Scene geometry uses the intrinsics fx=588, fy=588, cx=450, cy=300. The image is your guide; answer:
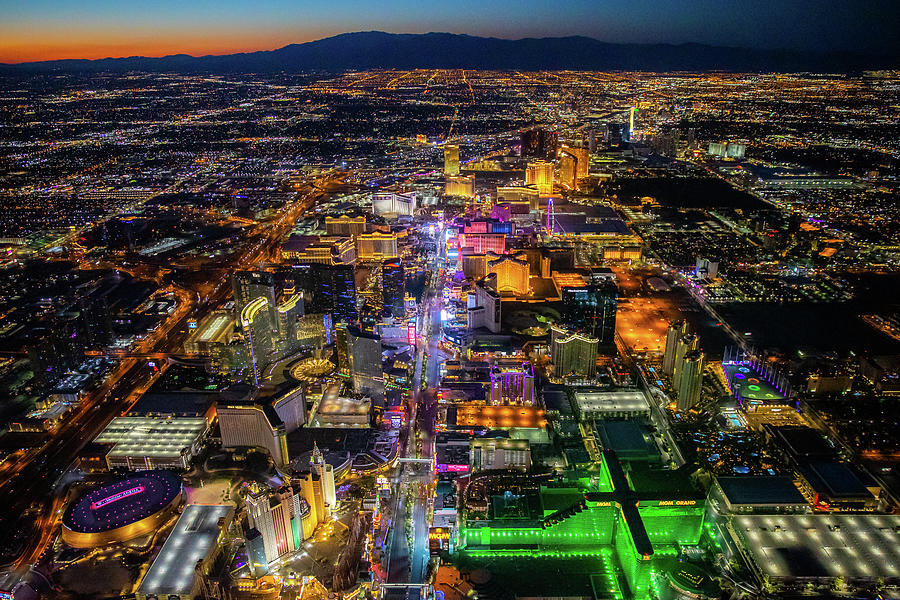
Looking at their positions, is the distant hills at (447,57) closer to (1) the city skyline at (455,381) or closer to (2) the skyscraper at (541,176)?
(1) the city skyline at (455,381)

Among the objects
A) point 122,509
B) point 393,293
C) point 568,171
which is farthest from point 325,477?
point 568,171

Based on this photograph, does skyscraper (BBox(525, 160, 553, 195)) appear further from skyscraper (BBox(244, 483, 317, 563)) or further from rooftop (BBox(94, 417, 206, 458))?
skyscraper (BBox(244, 483, 317, 563))

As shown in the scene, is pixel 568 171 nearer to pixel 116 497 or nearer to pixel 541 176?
pixel 541 176

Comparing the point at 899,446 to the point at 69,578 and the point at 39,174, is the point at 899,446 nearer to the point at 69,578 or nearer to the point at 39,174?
the point at 69,578

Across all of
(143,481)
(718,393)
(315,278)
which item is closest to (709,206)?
(718,393)

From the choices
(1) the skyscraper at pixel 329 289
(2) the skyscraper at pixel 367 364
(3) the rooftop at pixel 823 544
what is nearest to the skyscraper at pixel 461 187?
(1) the skyscraper at pixel 329 289

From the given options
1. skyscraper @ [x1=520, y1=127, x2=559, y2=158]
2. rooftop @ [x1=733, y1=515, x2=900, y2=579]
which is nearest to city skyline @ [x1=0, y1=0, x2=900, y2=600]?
rooftop @ [x1=733, y1=515, x2=900, y2=579]

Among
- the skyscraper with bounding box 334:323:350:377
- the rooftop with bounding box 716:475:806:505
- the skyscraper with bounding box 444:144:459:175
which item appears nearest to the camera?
the rooftop with bounding box 716:475:806:505
